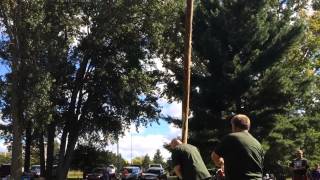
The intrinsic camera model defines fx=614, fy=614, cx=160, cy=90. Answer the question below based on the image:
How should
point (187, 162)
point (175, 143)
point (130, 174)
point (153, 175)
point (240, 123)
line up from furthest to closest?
1. point (130, 174)
2. point (153, 175)
3. point (175, 143)
4. point (187, 162)
5. point (240, 123)

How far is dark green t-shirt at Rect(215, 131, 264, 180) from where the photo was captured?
23.5 ft

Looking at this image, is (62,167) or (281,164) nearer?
(281,164)

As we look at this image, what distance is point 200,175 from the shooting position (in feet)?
32.7

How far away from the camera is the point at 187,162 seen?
9.89 m

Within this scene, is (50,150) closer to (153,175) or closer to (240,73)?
(153,175)

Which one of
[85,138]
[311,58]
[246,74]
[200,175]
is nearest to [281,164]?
[246,74]

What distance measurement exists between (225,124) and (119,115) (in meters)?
15.3

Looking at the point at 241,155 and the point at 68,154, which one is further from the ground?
the point at 68,154

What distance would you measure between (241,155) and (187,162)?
280 cm

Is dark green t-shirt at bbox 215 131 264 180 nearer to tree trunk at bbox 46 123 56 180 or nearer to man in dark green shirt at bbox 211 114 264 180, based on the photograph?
man in dark green shirt at bbox 211 114 264 180

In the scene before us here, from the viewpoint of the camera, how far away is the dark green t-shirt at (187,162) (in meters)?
9.87

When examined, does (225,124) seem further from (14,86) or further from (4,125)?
(4,125)

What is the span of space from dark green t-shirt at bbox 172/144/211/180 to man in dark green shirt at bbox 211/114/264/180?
2578 mm

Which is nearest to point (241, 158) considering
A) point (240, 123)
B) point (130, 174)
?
point (240, 123)
